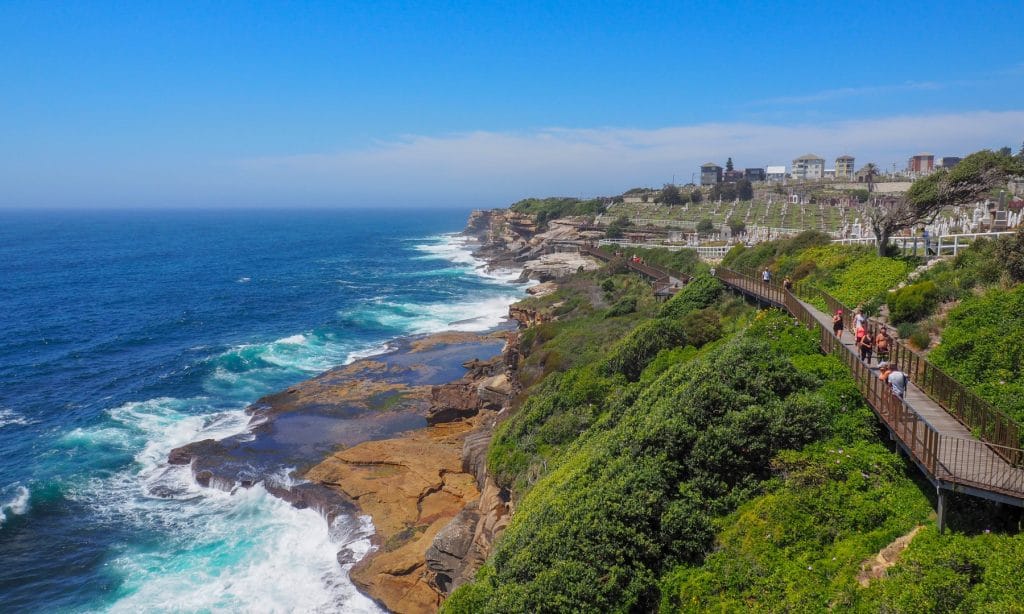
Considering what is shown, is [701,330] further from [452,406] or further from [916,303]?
[452,406]

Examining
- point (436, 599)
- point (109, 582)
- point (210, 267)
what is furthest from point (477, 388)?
point (210, 267)

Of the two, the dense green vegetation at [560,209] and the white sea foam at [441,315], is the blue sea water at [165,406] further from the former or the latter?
the dense green vegetation at [560,209]

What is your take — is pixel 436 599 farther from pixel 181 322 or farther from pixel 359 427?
pixel 181 322

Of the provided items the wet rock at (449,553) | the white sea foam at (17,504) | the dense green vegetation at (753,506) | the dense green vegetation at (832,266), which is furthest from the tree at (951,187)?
the white sea foam at (17,504)

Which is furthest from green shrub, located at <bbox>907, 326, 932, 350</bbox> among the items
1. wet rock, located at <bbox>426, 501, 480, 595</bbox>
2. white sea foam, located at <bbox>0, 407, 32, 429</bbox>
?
white sea foam, located at <bbox>0, 407, 32, 429</bbox>

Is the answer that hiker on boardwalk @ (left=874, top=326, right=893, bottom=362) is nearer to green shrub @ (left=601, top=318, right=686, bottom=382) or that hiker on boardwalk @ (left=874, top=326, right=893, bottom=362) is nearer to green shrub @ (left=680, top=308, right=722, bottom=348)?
green shrub @ (left=680, top=308, right=722, bottom=348)
